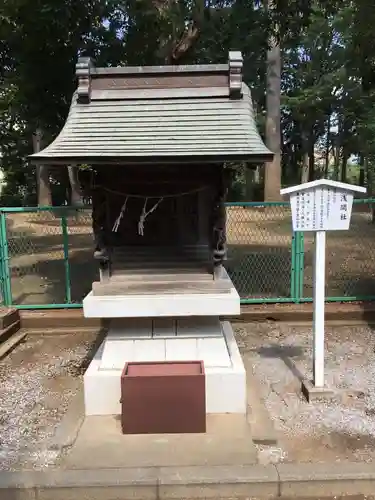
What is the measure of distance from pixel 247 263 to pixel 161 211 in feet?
18.6

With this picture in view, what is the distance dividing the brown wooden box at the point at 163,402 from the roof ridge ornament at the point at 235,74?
9.72 feet

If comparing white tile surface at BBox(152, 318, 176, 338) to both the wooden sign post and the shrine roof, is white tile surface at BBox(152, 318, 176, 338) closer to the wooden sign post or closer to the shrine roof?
the wooden sign post

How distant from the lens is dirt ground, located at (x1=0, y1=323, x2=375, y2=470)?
3.81 m

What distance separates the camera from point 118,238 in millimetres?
5062

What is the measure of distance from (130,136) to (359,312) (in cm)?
493

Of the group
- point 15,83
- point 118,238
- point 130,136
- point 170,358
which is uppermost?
point 15,83

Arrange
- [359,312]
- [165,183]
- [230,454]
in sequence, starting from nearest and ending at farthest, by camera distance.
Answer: [230,454] < [165,183] < [359,312]

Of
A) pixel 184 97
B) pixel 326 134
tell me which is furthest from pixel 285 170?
pixel 184 97

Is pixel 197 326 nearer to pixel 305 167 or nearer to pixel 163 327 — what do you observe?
pixel 163 327

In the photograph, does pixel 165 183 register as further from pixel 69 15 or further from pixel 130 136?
pixel 69 15

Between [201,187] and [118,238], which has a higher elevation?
[201,187]

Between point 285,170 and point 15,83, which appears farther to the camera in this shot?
point 285,170

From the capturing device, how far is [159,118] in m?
4.72

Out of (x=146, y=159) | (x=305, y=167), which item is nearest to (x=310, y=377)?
(x=146, y=159)
